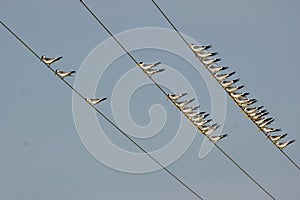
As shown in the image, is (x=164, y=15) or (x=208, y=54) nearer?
(x=164, y=15)

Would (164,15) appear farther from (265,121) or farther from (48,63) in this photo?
(265,121)

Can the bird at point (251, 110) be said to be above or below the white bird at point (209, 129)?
above

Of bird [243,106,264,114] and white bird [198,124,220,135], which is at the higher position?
bird [243,106,264,114]

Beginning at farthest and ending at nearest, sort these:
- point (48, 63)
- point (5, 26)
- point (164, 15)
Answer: point (48, 63)
point (164, 15)
point (5, 26)

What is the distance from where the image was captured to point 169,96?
135 feet

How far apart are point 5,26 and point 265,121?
48.8ft

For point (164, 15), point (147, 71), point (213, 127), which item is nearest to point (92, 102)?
point (147, 71)

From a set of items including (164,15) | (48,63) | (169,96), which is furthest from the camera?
(169,96)

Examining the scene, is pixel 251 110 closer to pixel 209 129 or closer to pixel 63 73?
pixel 209 129

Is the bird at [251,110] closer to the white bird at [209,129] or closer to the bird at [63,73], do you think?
the white bird at [209,129]

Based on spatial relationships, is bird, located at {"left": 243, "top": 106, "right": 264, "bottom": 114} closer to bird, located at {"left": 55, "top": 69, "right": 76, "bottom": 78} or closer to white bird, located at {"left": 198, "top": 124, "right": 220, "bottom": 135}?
white bird, located at {"left": 198, "top": 124, "right": 220, "bottom": 135}

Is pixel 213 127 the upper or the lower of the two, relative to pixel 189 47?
lower

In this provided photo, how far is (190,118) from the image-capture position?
136 feet

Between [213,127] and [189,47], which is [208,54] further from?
[213,127]
